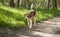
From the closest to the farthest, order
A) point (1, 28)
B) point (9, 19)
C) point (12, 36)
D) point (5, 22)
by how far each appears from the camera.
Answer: point (12, 36)
point (1, 28)
point (5, 22)
point (9, 19)

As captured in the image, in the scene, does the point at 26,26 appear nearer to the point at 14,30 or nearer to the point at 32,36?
the point at 14,30

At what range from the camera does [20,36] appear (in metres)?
9.95

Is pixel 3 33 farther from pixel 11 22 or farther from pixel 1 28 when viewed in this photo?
pixel 11 22

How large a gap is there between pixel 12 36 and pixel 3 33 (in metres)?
0.69

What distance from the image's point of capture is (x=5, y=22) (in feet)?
40.1

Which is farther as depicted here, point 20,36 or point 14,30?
point 14,30

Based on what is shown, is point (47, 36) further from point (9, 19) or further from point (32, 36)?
point (9, 19)

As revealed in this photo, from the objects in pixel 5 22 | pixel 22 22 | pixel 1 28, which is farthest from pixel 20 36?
pixel 22 22

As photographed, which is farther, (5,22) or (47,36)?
(5,22)

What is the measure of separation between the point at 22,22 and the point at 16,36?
358 centimetres

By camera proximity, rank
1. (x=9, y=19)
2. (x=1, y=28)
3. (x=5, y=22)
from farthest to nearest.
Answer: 1. (x=9, y=19)
2. (x=5, y=22)
3. (x=1, y=28)

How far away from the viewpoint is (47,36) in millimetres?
10055

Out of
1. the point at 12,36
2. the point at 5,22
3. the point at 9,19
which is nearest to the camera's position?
the point at 12,36

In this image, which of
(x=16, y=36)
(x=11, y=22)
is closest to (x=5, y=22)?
(x=11, y=22)
